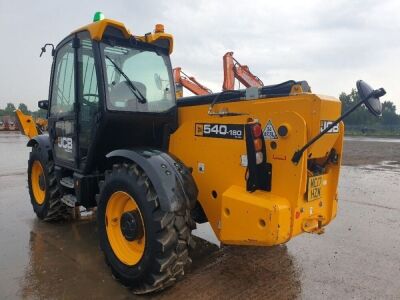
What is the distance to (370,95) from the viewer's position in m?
2.74

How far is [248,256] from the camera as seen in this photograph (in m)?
4.15

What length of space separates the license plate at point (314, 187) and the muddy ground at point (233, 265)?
93 centimetres

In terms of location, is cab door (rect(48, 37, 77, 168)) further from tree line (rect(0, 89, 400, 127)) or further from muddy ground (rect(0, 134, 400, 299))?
tree line (rect(0, 89, 400, 127))

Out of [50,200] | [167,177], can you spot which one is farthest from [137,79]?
[50,200]

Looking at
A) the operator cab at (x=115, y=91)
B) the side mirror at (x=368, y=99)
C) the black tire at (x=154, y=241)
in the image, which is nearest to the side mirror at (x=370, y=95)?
the side mirror at (x=368, y=99)

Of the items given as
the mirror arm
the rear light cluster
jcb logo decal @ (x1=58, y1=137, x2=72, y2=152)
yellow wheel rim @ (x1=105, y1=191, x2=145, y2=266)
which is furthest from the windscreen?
the mirror arm

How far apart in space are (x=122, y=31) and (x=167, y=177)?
68.4 inches

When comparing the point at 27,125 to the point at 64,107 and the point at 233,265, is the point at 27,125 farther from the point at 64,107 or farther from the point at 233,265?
the point at 233,265

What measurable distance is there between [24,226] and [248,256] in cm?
328

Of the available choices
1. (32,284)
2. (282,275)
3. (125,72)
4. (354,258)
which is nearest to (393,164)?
(354,258)

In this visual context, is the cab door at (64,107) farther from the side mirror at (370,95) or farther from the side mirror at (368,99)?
the side mirror at (370,95)

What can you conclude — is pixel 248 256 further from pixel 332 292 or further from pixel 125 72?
pixel 125 72

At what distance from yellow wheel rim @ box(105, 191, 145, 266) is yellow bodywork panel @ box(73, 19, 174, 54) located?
166 cm

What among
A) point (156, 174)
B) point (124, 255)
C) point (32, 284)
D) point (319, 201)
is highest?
point (156, 174)
